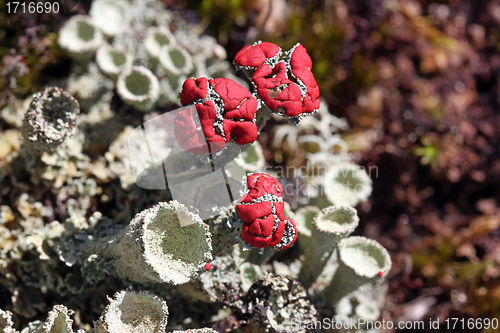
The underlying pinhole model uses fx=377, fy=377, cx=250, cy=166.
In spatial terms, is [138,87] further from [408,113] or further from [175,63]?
[408,113]

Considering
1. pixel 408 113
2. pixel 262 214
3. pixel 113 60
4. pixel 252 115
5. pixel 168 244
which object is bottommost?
pixel 408 113

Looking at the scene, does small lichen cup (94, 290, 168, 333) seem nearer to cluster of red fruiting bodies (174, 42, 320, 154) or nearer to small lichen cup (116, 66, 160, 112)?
cluster of red fruiting bodies (174, 42, 320, 154)

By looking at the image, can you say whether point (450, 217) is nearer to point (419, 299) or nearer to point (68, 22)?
point (419, 299)

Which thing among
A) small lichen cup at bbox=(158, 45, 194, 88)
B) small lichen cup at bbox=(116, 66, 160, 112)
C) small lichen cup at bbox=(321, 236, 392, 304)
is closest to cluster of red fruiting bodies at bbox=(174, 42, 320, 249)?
small lichen cup at bbox=(321, 236, 392, 304)

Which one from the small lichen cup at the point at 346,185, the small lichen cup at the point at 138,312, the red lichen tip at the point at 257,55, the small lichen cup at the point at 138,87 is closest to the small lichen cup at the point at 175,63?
the small lichen cup at the point at 138,87

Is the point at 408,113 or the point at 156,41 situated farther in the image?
the point at 408,113

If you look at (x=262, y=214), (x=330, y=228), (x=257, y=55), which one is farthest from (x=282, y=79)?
(x=330, y=228)
